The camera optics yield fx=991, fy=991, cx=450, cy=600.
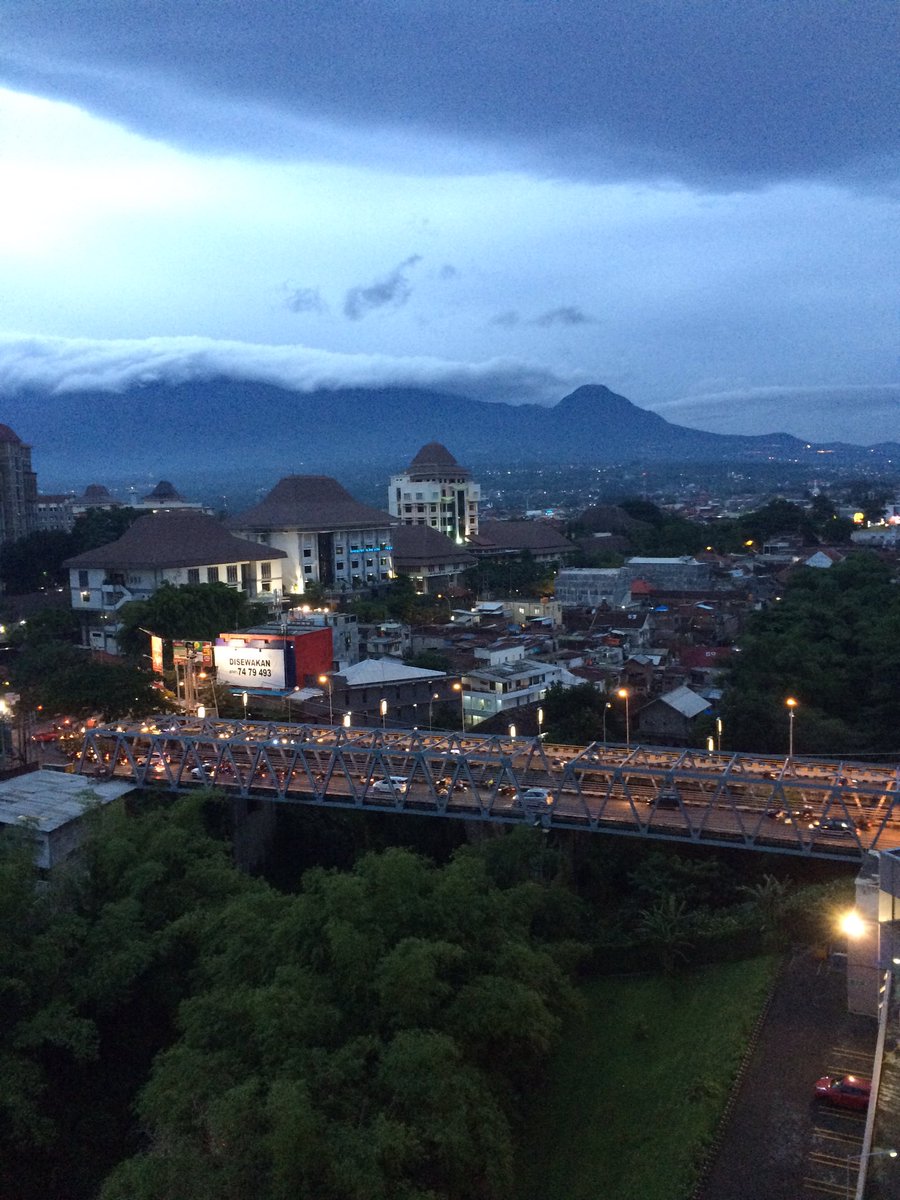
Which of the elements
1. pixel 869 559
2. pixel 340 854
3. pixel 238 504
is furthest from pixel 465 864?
pixel 238 504

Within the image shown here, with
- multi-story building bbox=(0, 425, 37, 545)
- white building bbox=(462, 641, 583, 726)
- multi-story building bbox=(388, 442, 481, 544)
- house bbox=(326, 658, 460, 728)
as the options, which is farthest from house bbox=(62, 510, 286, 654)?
multi-story building bbox=(388, 442, 481, 544)

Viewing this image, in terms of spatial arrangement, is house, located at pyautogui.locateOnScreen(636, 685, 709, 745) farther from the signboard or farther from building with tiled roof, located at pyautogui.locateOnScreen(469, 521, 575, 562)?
building with tiled roof, located at pyautogui.locateOnScreen(469, 521, 575, 562)

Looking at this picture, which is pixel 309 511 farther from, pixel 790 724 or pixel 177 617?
pixel 790 724

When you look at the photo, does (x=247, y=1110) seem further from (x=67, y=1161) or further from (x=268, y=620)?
(x=268, y=620)

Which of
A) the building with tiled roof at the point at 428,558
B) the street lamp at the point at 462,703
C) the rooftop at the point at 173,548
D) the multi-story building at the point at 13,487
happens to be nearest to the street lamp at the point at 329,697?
the street lamp at the point at 462,703

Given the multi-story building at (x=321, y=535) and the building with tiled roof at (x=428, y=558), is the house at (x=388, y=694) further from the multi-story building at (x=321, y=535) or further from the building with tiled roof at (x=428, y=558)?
the building with tiled roof at (x=428, y=558)

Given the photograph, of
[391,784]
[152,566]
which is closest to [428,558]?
[152,566]

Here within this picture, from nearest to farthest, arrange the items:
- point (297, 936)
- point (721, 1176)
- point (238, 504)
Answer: point (721, 1176) < point (297, 936) < point (238, 504)
